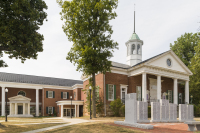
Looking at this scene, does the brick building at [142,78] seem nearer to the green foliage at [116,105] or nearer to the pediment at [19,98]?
the green foliage at [116,105]

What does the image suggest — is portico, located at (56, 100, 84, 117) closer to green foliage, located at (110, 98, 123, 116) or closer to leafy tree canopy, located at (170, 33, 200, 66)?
green foliage, located at (110, 98, 123, 116)

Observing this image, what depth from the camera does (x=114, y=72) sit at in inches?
1069

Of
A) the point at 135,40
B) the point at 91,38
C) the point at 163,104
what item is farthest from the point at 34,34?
the point at 135,40

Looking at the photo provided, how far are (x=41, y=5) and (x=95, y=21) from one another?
7349mm

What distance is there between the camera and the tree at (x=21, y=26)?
13039mm

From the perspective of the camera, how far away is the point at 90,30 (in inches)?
862

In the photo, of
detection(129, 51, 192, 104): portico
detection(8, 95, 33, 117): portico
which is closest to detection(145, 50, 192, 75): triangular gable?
detection(129, 51, 192, 104): portico

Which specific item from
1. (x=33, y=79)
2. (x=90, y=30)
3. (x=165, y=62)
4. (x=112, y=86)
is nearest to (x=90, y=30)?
(x=90, y=30)

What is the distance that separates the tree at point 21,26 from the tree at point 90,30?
626 centimetres

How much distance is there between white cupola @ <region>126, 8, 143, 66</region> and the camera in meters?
33.8

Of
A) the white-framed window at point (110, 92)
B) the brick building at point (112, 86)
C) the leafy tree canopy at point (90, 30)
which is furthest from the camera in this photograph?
the brick building at point (112, 86)

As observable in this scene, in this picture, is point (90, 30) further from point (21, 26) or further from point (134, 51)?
point (134, 51)

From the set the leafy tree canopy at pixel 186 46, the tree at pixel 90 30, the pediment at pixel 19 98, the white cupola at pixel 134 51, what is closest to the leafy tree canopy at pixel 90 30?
the tree at pixel 90 30

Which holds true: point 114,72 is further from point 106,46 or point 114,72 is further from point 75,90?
point 75,90
